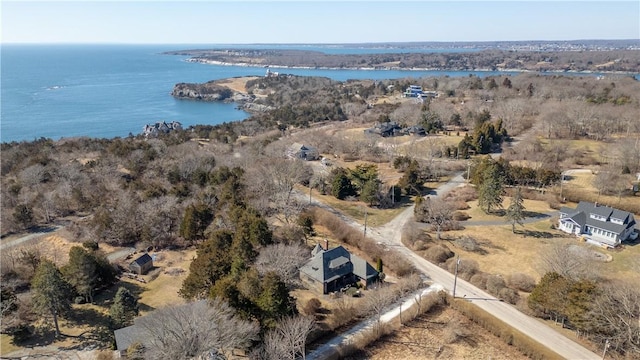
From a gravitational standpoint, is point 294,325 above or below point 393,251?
above

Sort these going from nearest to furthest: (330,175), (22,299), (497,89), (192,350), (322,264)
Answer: (192,350) → (22,299) → (322,264) → (330,175) → (497,89)

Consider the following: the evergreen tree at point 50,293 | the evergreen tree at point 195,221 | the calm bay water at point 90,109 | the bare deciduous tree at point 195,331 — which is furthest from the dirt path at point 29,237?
the calm bay water at point 90,109

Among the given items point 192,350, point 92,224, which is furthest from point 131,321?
point 92,224

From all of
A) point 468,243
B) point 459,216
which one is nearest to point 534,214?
point 459,216

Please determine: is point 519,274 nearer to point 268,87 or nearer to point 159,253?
point 159,253

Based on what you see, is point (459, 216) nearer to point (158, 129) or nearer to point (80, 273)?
point (80, 273)

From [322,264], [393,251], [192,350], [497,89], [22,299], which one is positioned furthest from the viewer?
[497,89]
